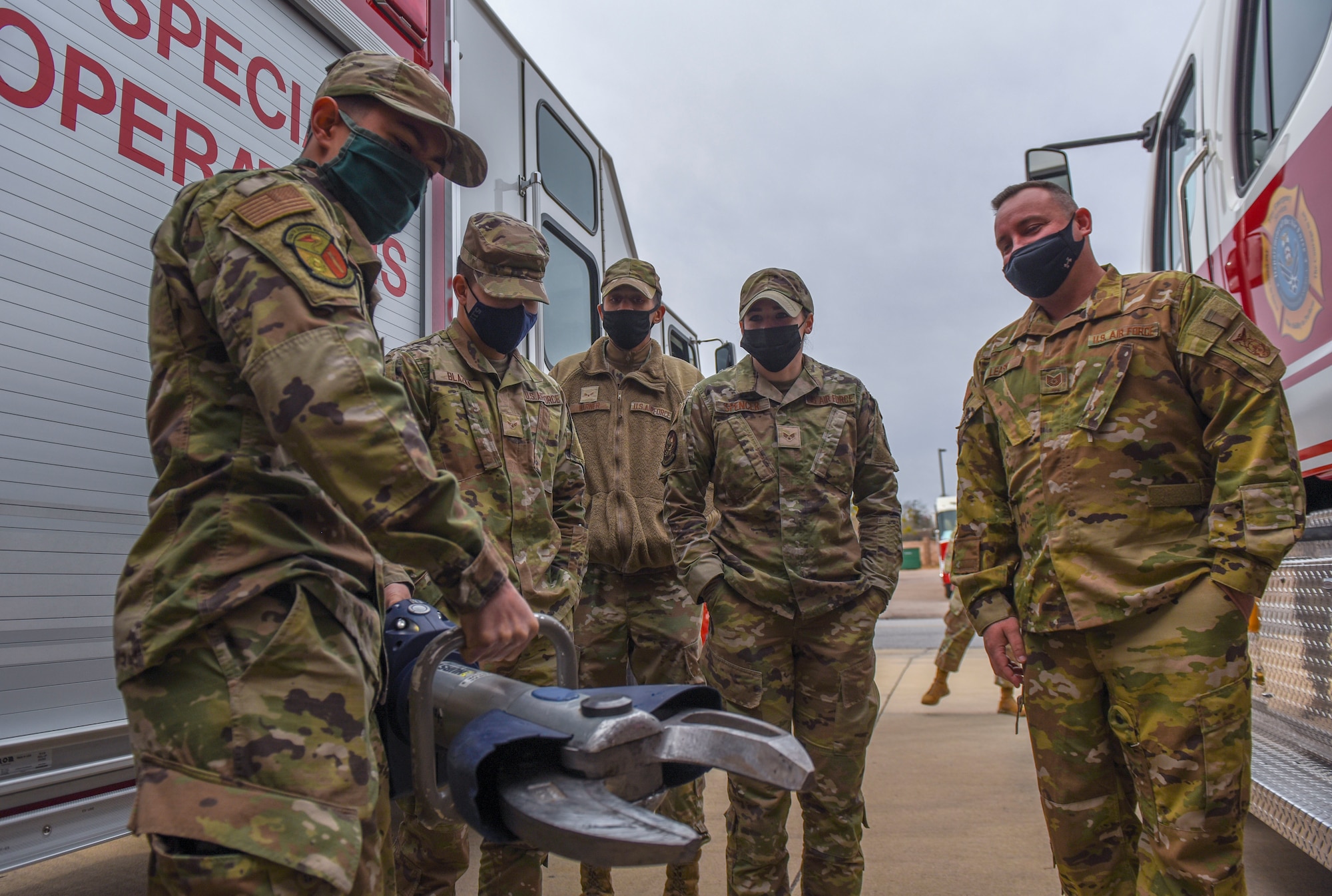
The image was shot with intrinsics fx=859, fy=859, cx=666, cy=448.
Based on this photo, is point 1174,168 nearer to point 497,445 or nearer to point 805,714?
point 805,714

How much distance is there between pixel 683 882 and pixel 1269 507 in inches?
75.5

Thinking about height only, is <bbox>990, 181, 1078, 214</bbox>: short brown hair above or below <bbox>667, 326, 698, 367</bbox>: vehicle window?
below

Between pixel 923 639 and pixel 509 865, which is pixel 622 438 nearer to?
pixel 509 865

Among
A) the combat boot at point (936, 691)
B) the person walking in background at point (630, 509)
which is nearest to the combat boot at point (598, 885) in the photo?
the person walking in background at point (630, 509)

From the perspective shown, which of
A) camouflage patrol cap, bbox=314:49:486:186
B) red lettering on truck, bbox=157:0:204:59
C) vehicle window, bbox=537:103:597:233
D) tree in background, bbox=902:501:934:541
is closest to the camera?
camouflage patrol cap, bbox=314:49:486:186

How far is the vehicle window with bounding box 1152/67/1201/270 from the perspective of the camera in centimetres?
331

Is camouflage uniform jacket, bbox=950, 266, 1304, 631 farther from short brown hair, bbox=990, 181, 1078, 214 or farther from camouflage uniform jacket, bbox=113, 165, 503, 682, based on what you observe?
camouflage uniform jacket, bbox=113, 165, 503, 682

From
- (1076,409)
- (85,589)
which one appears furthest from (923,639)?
(85,589)

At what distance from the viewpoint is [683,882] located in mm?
2650

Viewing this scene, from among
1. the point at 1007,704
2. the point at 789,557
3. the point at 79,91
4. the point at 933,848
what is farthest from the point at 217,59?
the point at 1007,704

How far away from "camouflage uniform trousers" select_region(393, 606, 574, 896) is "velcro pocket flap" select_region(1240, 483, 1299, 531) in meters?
1.69

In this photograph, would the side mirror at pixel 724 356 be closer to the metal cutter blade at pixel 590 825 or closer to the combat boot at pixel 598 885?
the combat boot at pixel 598 885

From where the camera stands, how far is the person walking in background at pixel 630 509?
302 cm

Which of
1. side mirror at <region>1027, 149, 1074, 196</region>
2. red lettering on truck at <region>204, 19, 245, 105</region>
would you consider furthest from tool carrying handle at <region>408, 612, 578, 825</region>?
side mirror at <region>1027, 149, 1074, 196</region>
